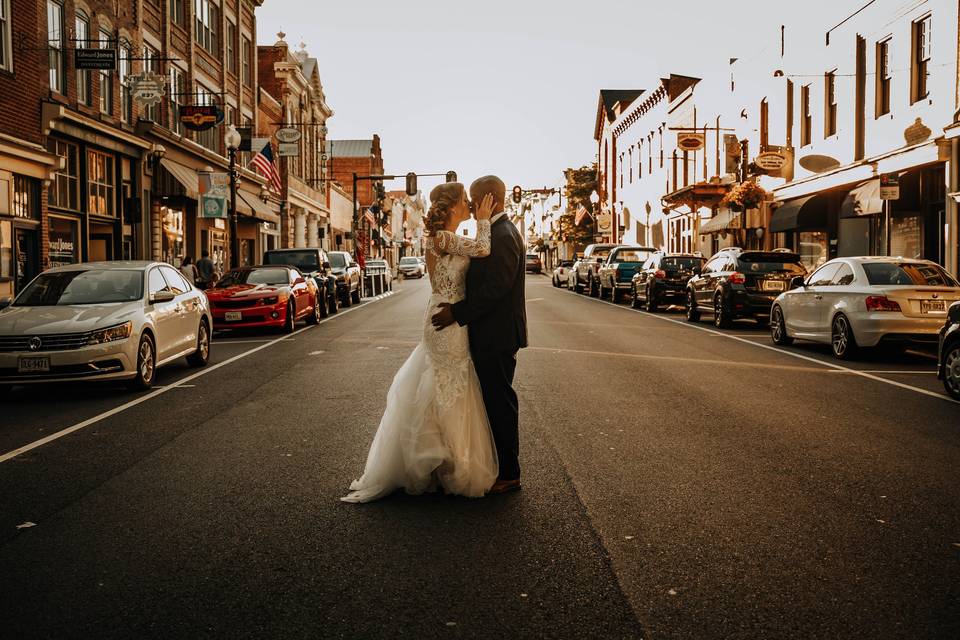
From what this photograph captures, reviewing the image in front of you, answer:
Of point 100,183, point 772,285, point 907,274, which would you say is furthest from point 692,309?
point 100,183

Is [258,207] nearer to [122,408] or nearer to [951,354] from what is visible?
[122,408]

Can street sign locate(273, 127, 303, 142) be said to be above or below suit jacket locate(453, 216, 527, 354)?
above

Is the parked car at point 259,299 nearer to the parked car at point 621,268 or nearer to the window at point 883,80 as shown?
the parked car at point 621,268

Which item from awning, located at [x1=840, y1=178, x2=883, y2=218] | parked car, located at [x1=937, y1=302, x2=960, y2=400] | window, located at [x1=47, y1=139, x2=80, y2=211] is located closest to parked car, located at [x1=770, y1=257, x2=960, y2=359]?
parked car, located at [x1=937, y1=302, x2=960, y2=400]

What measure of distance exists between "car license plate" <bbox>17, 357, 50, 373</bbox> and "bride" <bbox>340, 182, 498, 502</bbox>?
5.86m

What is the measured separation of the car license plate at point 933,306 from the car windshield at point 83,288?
1054 cm

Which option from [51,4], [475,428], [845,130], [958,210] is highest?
[51,4]

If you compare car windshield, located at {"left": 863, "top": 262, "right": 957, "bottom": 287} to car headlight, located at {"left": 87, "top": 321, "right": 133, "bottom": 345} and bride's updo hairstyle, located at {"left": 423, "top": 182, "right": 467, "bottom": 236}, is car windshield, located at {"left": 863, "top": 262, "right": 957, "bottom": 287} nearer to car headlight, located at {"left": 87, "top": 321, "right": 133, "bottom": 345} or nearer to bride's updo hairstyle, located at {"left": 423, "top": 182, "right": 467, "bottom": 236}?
car headlight, located at {"left": 87, "top": 321, "right": 133, "bottom": 345}

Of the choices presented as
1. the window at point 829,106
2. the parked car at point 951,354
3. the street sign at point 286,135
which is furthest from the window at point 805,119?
the parked car at point 951,354

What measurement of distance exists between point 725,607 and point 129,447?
535 cm

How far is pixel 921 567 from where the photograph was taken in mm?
4637

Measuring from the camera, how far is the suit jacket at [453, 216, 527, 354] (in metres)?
5.92

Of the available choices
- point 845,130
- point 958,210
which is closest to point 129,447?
point 958,210

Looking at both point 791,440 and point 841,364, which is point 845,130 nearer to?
point 841,364
